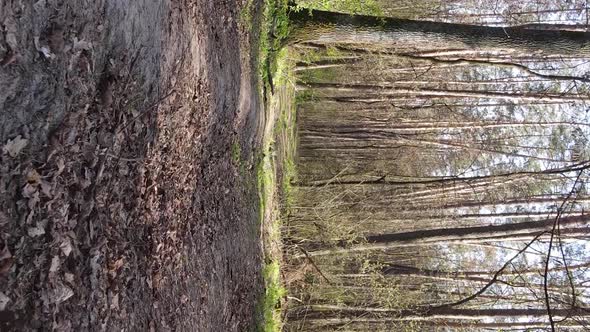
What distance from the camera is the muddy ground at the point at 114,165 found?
262 centimetres

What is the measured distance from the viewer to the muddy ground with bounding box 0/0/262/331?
2615mm

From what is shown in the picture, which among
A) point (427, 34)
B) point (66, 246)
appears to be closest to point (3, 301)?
point (66, 246)

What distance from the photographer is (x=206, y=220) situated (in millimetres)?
5402

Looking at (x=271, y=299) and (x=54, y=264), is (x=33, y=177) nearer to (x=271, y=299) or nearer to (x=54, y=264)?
(x=54, y=264)

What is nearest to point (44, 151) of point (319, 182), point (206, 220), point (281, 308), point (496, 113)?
point (206, 220)

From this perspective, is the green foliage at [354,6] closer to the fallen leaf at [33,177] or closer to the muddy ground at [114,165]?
the muddy ground at [114,165]

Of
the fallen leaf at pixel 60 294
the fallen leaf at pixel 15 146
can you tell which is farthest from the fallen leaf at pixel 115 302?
the fallen leaf at pixel 15 146

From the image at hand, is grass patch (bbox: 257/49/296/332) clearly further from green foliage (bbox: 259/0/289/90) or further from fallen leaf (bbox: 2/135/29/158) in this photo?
fallen leaf (bbox: 2/135/29/158)

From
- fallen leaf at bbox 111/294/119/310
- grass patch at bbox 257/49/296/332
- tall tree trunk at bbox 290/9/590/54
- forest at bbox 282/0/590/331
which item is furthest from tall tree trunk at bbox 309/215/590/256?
fallen leaf at bbox 111/294/119/310

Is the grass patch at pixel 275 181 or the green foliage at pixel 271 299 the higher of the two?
the grass patch at pixel 275 181

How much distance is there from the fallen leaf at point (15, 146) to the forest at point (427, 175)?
686cm

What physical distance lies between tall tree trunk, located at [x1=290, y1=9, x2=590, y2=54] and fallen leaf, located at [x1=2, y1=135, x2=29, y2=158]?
16.0 feet

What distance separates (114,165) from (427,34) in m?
4.34

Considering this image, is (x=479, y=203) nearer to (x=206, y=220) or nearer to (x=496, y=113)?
(x=496, y=113)
